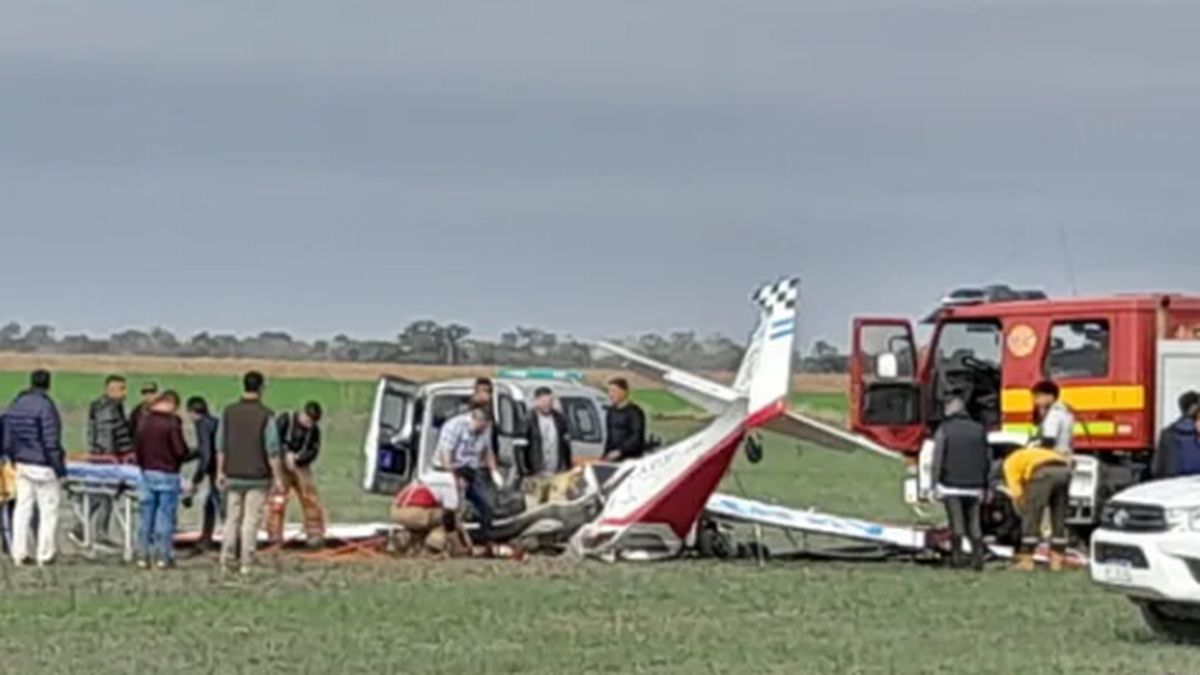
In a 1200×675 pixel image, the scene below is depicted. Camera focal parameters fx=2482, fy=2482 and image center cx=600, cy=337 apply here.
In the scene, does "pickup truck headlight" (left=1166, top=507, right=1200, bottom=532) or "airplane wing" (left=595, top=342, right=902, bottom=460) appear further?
"airplane wing" (left=595, top=342, right=902, bottom=460)

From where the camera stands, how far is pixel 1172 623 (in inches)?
626

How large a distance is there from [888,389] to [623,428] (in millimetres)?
2743

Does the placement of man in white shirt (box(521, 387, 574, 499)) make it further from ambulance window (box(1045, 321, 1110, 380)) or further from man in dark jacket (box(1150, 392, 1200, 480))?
man in dark jacket (box(1150, 392, 1200, 480))

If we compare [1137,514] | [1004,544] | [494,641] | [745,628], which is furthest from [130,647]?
[1004,544]

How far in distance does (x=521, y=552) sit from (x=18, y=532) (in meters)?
4.80

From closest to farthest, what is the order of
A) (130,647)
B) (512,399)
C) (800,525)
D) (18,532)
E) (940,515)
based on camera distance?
1. (130,647)
2. (18,532)
3. (800,525)
4. (512,399)
5. (940,515)

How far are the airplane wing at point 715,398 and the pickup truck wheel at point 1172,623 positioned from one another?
24.6ft

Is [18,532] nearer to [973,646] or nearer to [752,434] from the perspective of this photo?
[752,434]

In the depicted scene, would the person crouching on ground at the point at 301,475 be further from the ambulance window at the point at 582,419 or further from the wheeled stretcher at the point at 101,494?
the ambulance window at the point at 582,419

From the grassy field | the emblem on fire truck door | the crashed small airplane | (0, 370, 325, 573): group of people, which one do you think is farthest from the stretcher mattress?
the emblem on fire truck door

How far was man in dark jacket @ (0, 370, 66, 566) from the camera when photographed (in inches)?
853

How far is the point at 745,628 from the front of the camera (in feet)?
55.1

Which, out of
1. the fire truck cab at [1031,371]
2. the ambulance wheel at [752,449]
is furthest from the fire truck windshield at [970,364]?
the ambulance wheel at [752,449]

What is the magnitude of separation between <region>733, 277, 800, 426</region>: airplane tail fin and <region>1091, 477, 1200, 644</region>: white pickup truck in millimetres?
7205
